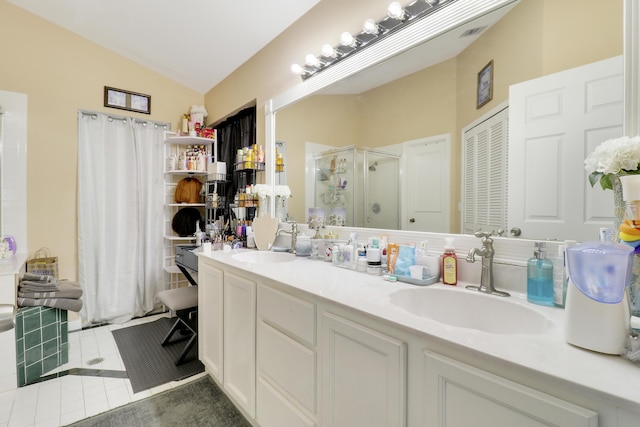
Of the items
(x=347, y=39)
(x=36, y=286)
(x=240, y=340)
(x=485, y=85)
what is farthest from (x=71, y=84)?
(x=485, y=85)

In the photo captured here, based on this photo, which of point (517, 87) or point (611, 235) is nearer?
point (611, 235)

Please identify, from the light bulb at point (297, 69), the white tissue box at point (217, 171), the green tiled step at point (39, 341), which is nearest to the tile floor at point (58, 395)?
the green tiled step at point (39, 341)

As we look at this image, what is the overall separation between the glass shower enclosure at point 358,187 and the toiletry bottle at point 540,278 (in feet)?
2.13

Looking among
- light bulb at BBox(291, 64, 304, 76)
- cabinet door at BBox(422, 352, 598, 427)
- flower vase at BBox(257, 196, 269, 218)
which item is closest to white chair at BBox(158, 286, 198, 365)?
flower vase at BBox(257, 196, 269, 218)

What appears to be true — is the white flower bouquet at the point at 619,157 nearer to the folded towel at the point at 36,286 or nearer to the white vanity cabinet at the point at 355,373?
the white vanity cabinet at the point at 355,373

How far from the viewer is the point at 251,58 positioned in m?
2.72

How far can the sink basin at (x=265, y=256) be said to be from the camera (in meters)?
2.04

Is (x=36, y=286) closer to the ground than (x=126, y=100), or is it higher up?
closer to the ground

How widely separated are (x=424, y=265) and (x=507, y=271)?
12.1 inches

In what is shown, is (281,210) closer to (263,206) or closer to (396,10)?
(263,206)

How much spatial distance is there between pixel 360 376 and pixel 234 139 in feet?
8.91

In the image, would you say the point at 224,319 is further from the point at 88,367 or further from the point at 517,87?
the point at 517,87

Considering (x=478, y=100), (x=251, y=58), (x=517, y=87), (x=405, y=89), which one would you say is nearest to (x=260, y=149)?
(x=251, y=58)

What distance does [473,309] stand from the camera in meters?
1.10
